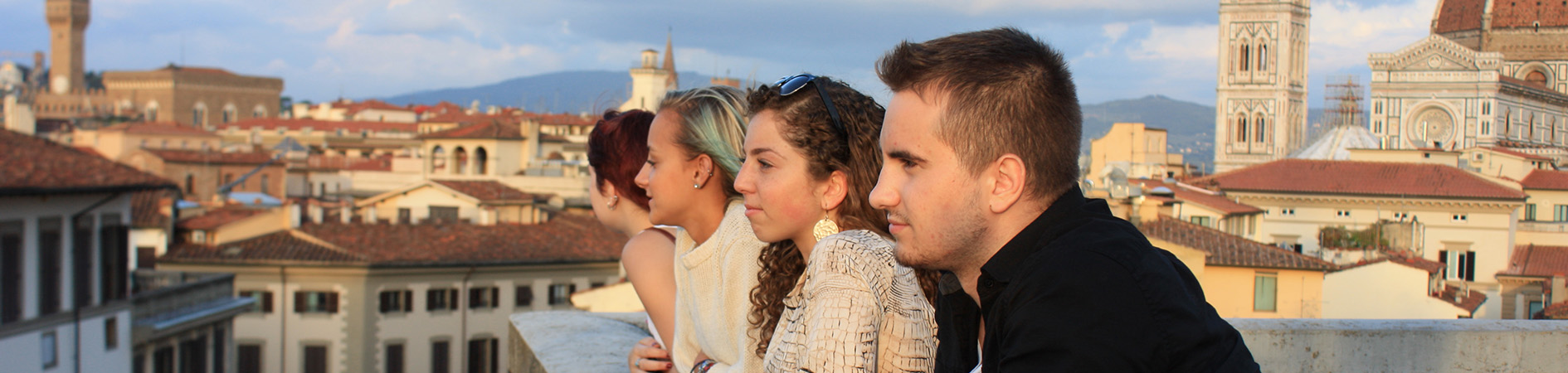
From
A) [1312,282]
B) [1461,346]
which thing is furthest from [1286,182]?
[1461,346]

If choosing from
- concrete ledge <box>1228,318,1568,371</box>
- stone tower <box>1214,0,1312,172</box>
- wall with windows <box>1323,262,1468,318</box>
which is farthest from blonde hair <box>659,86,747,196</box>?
stone tower <box>1214,0,1312,172</box>

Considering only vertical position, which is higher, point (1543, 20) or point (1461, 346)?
point (1543, 20)

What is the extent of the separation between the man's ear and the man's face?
0.05 feet

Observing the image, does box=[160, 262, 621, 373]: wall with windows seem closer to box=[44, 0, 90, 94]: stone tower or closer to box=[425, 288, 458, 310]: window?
box=[425, 288, 458, 310]: window

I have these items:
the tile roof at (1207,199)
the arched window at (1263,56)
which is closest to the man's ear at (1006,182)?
the tile roof at (1207,199)

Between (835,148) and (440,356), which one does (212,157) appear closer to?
(440,356)

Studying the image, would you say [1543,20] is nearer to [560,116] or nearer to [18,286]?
[560,116]

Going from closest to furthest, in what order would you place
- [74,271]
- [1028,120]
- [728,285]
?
[1028,120] → [728,285] → [74,271]

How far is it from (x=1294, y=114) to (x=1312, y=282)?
220 feet

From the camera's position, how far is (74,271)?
20828 mm

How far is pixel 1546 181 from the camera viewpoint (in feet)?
120

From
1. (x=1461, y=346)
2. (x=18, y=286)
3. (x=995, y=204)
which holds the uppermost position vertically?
(x=995, y=204)

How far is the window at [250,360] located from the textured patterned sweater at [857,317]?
94.7 ft

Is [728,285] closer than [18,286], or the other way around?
[728,285]
